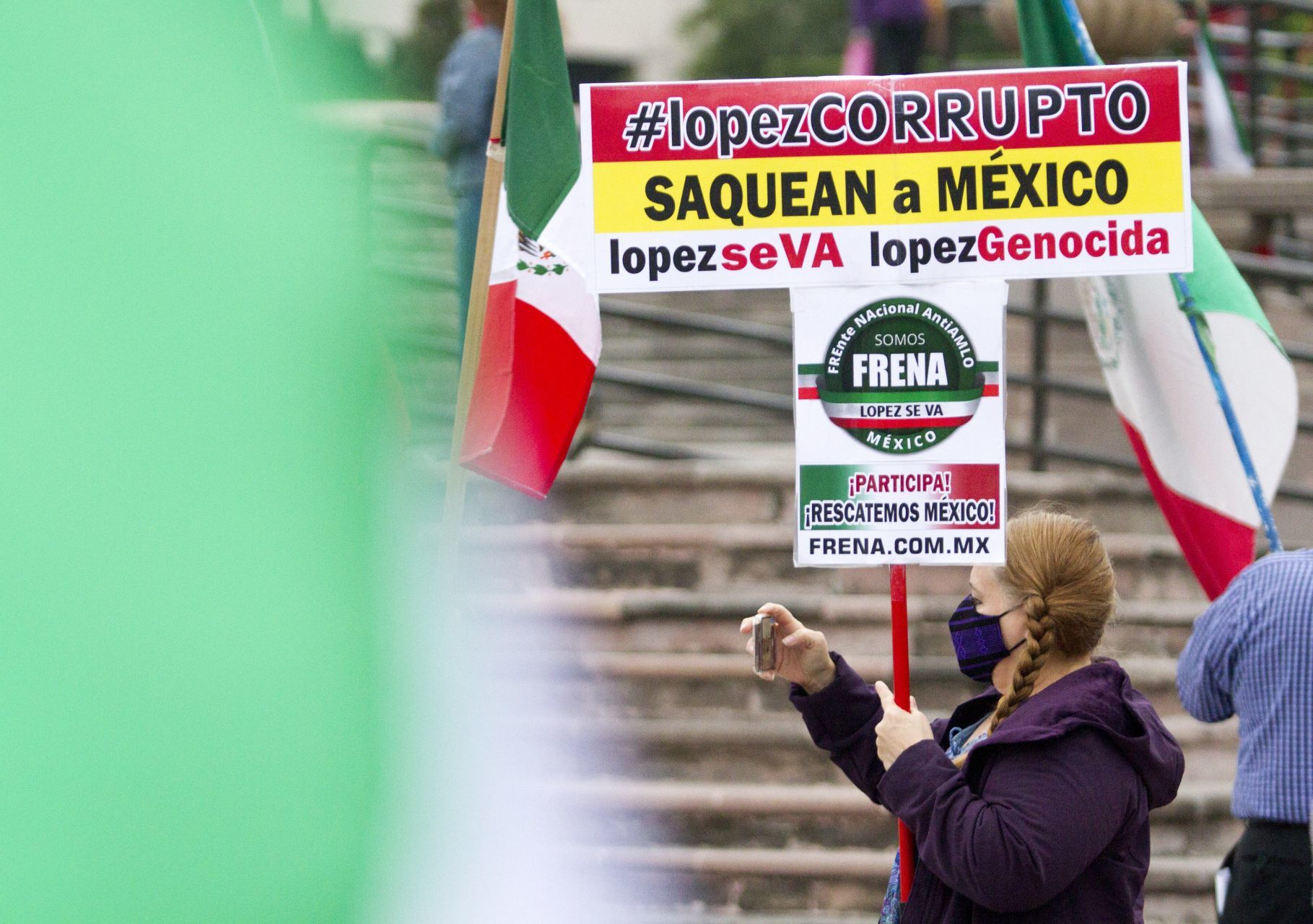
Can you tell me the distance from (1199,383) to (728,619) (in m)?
1.88

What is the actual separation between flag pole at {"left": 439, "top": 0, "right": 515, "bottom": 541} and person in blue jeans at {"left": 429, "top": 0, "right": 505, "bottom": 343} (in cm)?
213

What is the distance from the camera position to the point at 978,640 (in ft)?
7.86

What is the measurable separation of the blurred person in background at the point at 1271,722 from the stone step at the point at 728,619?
164 cm

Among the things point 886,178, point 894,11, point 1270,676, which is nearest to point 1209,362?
point 1270,676

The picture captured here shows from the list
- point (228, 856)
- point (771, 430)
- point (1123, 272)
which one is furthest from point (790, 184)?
point (771, 430)

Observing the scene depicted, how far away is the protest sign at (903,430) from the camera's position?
8.17 feet

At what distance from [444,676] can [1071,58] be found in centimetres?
231

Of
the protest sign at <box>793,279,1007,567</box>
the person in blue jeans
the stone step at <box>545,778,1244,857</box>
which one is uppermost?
the person in blue jeans

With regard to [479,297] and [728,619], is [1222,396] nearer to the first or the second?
[479,297]

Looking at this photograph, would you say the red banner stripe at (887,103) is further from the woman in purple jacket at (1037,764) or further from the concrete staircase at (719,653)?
the concrete staircase at (719,653)

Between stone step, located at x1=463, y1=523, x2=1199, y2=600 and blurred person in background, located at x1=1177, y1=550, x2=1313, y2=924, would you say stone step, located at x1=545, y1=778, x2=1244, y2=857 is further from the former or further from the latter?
blurred person in background, located at x1=1177, y1=550, x2=1313, y2=924

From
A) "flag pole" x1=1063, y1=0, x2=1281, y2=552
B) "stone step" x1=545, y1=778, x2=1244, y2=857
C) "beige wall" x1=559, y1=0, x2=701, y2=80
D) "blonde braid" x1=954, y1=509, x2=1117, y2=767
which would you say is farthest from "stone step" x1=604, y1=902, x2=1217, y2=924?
"beige wall" x1=559, y1=0, x2=701, y2=80

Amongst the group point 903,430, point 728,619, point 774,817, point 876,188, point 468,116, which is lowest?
point 774,817

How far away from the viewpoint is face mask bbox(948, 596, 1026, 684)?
239cm
